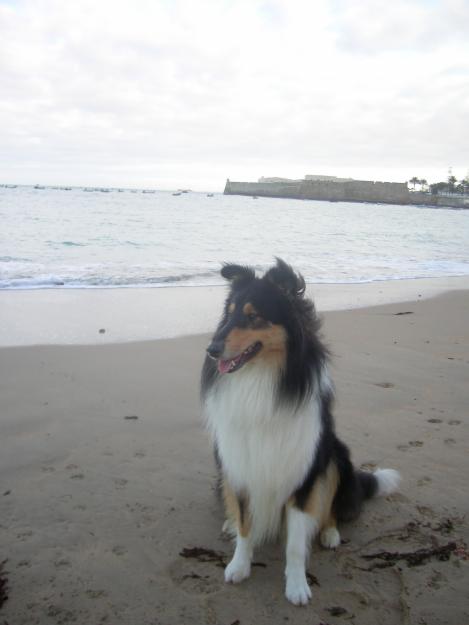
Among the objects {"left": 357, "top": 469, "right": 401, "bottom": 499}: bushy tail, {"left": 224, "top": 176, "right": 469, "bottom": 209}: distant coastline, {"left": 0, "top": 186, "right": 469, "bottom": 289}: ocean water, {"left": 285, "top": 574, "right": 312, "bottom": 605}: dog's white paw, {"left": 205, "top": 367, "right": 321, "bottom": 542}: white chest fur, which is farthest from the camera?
{"left": 224, "top": 176, "right": 469, "bottom": 209}: distant coastline

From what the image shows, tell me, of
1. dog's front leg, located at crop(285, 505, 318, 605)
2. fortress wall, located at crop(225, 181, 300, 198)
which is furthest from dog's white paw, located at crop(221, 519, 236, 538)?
fortress wall, located at crop(225, 181, 300, 198)

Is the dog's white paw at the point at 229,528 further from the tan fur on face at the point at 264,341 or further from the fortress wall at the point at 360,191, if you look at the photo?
the fortress wall at the point at 360,191

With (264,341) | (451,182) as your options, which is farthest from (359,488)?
(451,182)

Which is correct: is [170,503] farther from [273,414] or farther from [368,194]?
[368,194]

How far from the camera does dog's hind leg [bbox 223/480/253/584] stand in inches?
96.3

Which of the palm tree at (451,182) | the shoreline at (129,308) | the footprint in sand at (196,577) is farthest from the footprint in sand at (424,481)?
the palm tree at (451,182)

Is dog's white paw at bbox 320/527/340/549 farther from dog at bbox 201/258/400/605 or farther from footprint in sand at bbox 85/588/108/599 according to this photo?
footprint in sand at bbox 85/588/108/599

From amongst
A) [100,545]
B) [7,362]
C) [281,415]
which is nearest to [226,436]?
[281,415]

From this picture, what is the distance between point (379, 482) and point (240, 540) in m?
0.99

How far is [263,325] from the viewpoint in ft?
7.94

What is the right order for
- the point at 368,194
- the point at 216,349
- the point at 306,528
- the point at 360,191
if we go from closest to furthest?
the point at 216,349 → the point at 306,528 → the point at 368,194 → the point at 360,191

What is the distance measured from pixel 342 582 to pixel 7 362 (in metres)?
3.81

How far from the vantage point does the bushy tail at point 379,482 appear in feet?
9.77

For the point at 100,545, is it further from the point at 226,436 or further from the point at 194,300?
the point at 194,300
